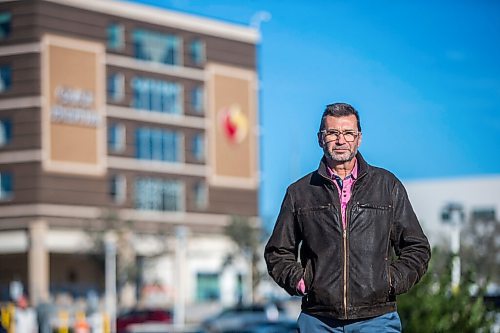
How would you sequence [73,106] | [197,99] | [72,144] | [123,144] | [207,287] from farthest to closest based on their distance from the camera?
[207,287] → [197,99] → [123,144] → [72,144] → [73,106]

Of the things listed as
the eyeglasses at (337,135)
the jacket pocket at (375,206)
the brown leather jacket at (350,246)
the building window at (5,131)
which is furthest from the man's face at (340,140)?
the building window at (5,131)

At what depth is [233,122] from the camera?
3241 inches

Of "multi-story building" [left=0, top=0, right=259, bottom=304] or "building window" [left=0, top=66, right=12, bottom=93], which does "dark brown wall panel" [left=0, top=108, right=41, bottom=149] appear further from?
"building window" [left=0, top=66, right=12, bottom=93]

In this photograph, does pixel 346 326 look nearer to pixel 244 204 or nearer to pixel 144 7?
pixel 144 7

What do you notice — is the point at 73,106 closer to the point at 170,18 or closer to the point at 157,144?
the point at 157,144

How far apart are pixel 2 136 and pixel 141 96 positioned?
33.4 ft

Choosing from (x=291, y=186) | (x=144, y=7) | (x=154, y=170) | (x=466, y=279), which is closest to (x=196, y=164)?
(x=154, y=170)

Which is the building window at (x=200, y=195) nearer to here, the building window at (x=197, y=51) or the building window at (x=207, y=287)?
the building window at (x=207, y=287)

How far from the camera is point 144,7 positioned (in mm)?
77500

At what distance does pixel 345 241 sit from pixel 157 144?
72590 millimetres

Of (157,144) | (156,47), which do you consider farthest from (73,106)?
(156,47)

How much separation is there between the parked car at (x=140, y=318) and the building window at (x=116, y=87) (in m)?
23.0

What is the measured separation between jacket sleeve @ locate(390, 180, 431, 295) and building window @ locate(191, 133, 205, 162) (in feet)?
243

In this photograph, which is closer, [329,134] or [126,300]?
[329,134]
